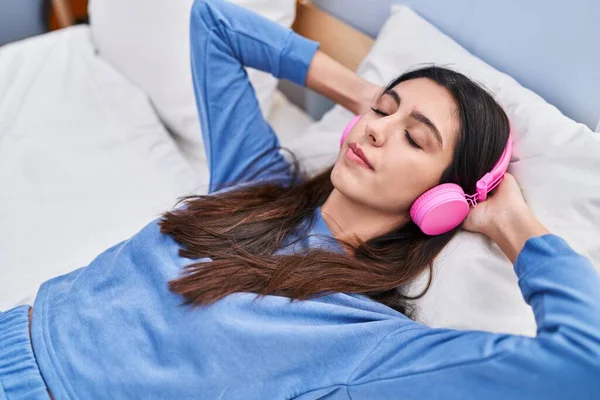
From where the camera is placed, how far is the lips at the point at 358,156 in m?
0.92

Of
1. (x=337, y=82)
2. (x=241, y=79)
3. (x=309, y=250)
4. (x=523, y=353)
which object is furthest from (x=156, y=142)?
(x=523, y=353)

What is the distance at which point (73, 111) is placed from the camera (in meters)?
1.50

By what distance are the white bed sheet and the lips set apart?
1.57 ft

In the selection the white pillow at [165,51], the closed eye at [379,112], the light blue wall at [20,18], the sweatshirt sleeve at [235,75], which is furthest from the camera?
the light blue wall at [20,18]

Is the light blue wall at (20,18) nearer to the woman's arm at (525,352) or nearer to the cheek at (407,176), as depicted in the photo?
the cheek at (407,176)

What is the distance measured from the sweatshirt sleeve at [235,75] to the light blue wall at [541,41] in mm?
322

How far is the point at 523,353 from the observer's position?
70 cm

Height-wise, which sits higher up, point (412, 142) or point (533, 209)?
point (412, 142)

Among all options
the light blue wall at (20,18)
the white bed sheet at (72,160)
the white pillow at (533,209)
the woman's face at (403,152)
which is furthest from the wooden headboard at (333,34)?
the light blue wall at (20,18)

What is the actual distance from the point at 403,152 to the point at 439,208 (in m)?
0.10

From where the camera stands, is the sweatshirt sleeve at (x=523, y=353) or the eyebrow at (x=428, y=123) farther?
the eyebrow at (x=428, y=123)

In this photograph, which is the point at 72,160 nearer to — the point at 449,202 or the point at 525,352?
the point at 449,202

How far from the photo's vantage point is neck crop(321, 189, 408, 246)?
99 cm

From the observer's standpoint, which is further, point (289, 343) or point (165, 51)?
point (165, 51)
